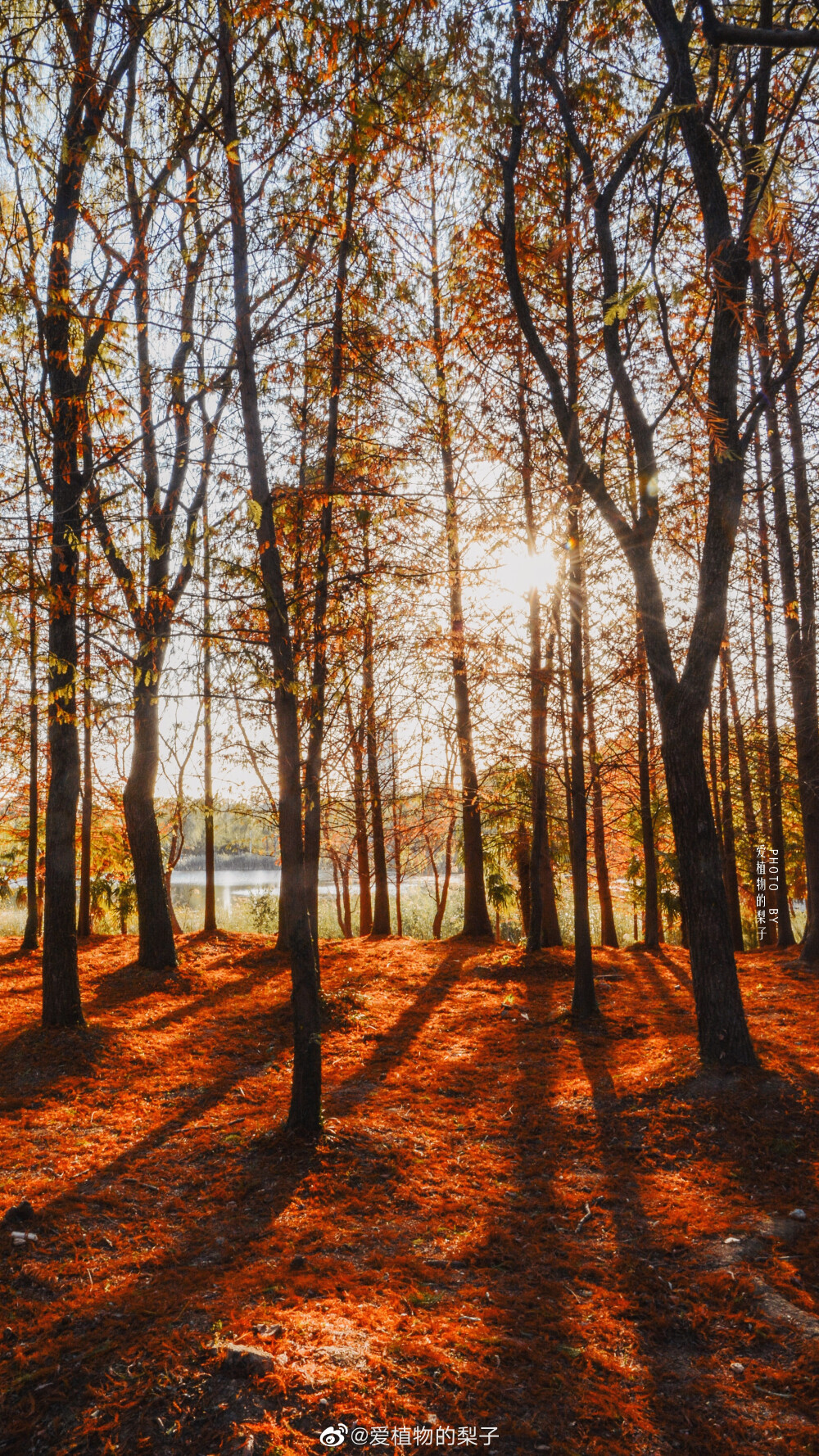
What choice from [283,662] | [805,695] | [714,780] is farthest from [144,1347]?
[714,780]

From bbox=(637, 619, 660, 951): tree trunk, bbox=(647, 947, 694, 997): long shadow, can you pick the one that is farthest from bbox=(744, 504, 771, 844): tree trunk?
bbox=(647, 947, 694, 997): long shadow

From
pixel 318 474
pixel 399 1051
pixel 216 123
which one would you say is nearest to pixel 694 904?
pixel 399 1051

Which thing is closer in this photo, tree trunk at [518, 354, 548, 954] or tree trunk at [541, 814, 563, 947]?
tree trunk at [518, 354, 548, 954]

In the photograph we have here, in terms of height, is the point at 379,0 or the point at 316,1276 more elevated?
the point at 379,0

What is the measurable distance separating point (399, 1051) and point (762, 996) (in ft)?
14.1

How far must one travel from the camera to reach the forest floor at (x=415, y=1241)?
7.72ft

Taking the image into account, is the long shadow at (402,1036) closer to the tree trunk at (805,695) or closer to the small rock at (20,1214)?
the small rock at (20,1214)

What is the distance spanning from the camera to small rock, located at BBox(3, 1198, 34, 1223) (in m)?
3.62

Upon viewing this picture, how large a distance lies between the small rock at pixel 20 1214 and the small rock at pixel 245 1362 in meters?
1.81

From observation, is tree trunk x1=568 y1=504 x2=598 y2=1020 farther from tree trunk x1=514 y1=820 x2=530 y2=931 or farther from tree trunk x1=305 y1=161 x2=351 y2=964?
tree trunk x1=514 y1=820 x2=530 y2=931

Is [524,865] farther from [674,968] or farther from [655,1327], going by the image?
[655,1327]

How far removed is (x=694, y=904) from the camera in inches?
216

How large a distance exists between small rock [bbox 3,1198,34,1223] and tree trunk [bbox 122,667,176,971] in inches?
240

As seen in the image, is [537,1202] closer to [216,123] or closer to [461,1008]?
[461,1008]
